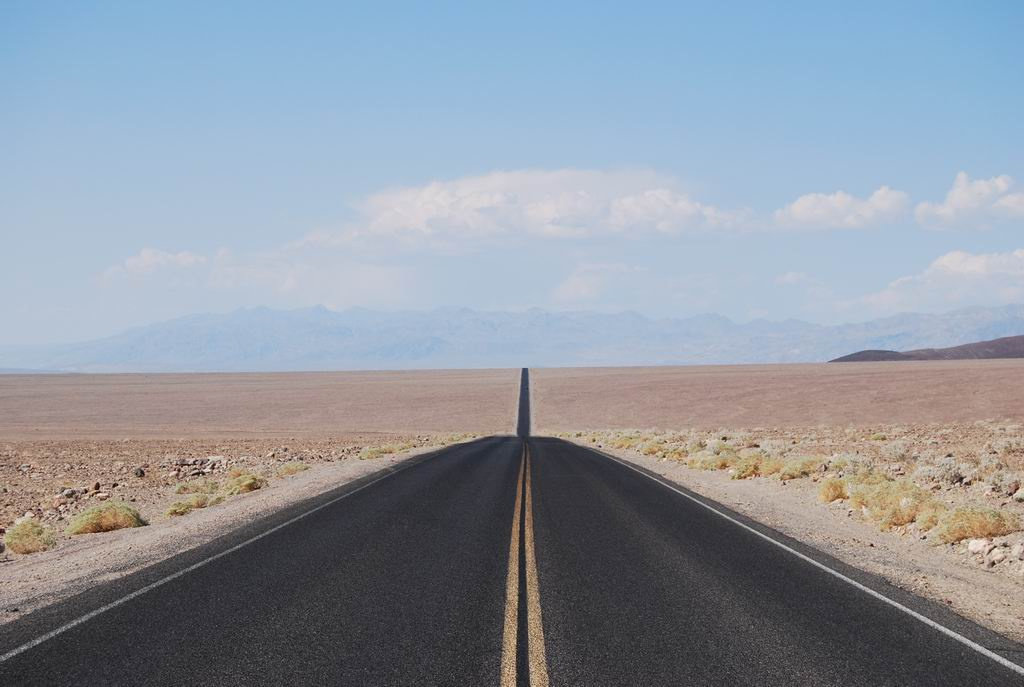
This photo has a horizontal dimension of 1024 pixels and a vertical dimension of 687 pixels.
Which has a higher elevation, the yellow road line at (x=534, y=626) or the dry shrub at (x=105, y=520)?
the yellow road line at (x=534, y=626)

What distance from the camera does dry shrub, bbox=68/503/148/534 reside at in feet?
53.2

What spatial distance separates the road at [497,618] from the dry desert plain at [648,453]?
1.32m

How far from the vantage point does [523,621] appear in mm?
7914

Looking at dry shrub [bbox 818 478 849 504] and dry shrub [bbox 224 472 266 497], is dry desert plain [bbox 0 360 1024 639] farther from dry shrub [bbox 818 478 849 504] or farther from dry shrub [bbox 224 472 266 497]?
A: dry shrub [bbox 224 472 266 497]

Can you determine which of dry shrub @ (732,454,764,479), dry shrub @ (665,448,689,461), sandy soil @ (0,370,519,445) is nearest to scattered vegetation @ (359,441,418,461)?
dry shrub @ (665,448,689,461)

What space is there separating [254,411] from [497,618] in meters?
77.1

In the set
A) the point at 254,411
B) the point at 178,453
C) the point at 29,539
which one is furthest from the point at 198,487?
the point at 254,411

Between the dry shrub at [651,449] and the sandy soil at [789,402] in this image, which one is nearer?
the dry shrub at [651,449]

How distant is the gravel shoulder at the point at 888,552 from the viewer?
9297 mm

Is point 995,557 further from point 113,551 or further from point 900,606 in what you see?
point 113,551

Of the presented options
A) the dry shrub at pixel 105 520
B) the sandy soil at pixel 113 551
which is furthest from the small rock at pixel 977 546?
the dry shrub at pixel 105 520

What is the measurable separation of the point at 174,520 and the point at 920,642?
599 inches

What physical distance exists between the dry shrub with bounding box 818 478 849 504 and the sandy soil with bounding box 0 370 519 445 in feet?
142

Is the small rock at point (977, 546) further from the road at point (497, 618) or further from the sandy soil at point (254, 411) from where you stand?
the sandy soil at point (254, 411)
